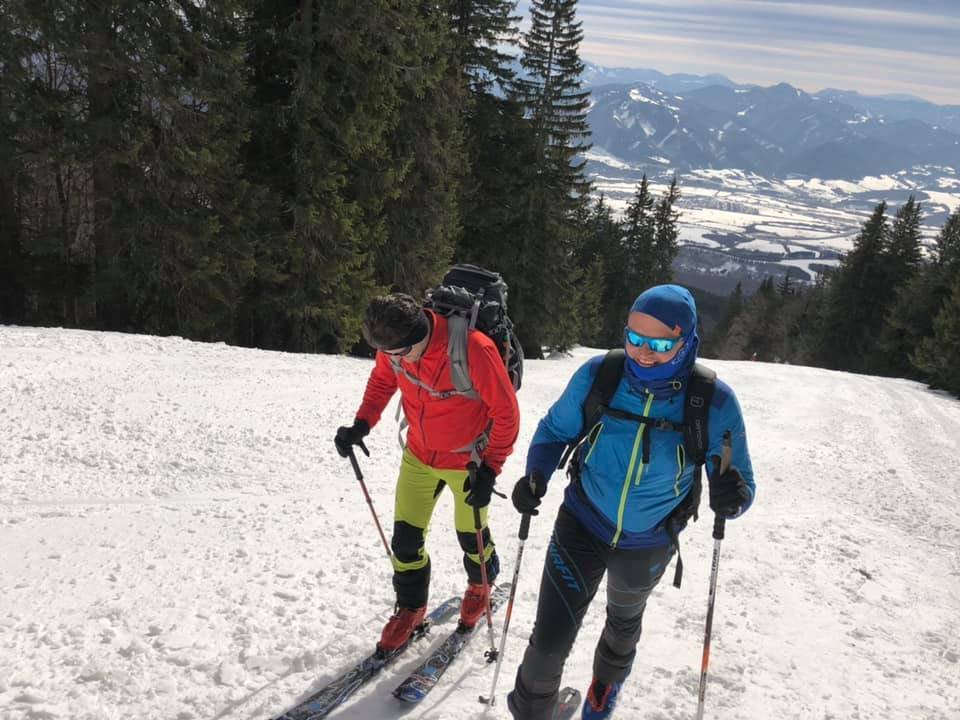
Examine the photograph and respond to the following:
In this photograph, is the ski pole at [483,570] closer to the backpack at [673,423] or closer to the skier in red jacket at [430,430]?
the skier in red jacket at [430,430]

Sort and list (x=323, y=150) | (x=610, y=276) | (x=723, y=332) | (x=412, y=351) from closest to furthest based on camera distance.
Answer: (x=412, y=351), (x=323, y=150), (x=610, y=276), (x=723, y=332)

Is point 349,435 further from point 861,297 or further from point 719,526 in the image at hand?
point 861,297

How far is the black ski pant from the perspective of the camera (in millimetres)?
3318

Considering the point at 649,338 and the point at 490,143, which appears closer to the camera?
the point at 649,338

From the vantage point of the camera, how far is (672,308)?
120 inches

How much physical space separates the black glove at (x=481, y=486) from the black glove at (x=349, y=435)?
0.97 meters

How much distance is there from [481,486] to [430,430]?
50 centimetres

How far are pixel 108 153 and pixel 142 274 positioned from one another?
8.51 feet

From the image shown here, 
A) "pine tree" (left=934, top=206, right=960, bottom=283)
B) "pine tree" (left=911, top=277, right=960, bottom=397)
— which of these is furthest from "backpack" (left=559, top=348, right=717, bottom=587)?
"pine tree" (left=934, top=206, right=960, bottom=283)

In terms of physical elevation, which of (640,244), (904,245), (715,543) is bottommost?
(715,543)

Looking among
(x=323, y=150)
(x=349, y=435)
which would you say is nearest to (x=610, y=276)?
(x=323, y=150)

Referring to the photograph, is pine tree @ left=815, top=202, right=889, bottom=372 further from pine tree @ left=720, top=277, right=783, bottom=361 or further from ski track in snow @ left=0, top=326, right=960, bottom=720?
ski track in snow @ left=0, top=326, right=960, bottom=720

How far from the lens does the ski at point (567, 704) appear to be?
383 cm

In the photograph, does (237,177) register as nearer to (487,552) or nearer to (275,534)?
(275,534)
